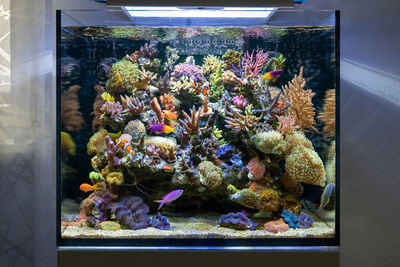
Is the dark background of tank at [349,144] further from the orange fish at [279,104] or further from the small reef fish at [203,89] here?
the small reef fish at [203,89]

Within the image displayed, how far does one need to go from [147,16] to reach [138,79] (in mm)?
473

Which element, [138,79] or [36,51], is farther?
[36,51]

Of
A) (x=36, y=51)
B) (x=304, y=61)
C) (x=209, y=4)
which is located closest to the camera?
(x=209, y=4)

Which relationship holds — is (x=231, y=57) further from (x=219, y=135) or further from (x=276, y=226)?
(x=276, y=226)

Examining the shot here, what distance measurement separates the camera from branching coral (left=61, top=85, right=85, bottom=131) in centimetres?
247

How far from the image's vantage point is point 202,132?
2514mm

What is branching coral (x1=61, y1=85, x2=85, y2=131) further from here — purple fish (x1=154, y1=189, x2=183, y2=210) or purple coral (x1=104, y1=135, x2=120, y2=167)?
purple fish (x1=154, y1=189, x2=183, y2=210)

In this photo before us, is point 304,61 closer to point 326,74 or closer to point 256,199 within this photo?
point 326,74

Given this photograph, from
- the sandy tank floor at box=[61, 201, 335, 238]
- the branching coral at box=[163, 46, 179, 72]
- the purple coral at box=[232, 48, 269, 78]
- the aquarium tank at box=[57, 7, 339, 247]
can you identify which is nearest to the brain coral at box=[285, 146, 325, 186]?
the aquarium tank at box=[57, 7, 339, 247]

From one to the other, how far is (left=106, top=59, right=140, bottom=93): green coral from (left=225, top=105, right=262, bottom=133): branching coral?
74 cm

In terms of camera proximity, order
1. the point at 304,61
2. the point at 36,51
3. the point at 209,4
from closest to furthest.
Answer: the point at 209,4 → the point at 304,61 → the point at 36,51

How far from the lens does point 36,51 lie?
2.97 metres

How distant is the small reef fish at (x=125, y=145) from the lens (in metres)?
2.51

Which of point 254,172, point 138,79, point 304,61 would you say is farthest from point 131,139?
point 304,61
